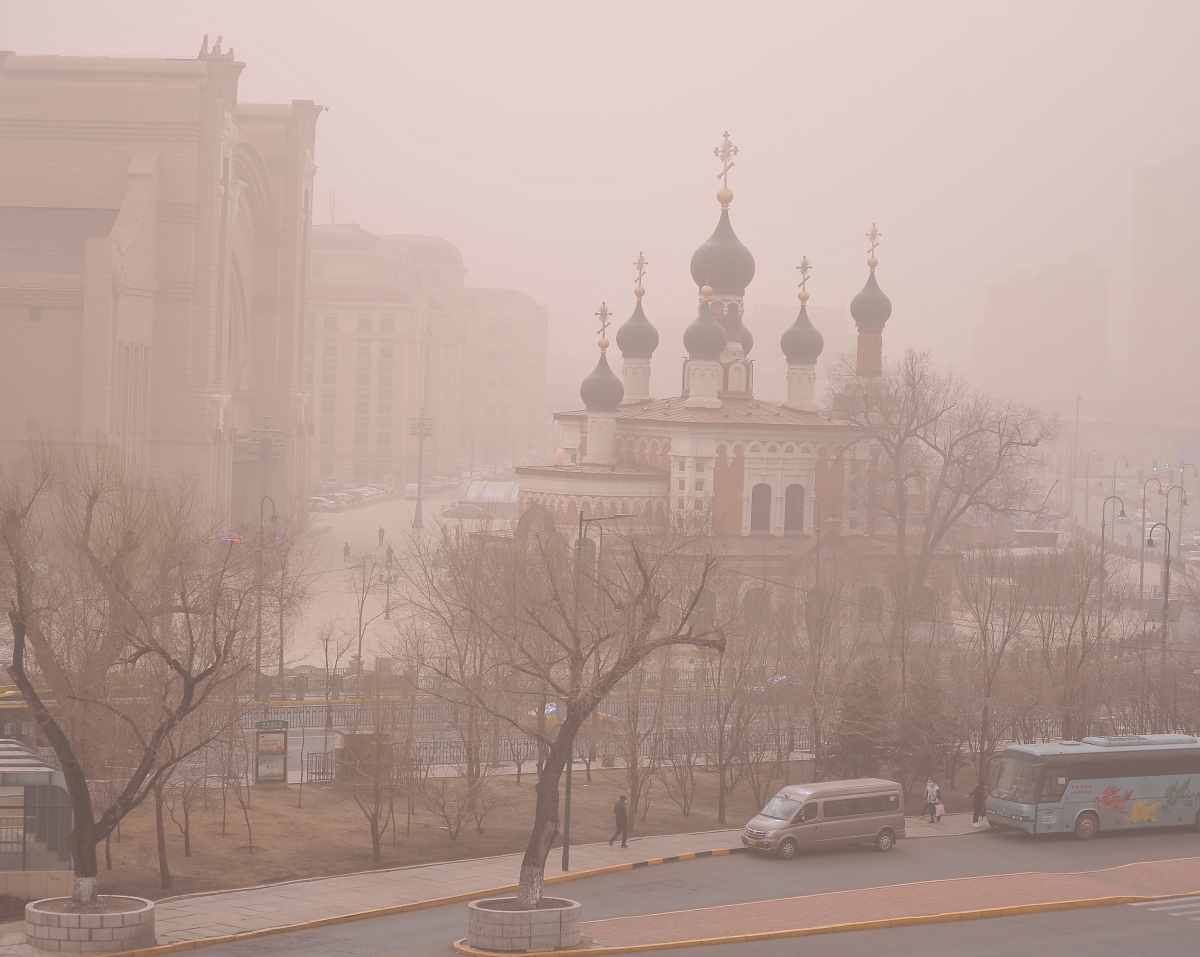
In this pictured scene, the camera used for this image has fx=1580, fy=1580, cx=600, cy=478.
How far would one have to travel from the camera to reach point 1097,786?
32.9 meters

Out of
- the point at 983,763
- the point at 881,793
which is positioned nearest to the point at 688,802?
the point at 881,793

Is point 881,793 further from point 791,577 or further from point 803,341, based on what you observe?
point 803,341

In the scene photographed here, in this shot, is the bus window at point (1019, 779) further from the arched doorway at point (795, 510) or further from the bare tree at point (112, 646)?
the arched doorway at point (795, 510)

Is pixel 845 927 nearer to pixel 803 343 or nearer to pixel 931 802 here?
pixel 931 802

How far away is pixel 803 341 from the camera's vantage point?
2768 inches

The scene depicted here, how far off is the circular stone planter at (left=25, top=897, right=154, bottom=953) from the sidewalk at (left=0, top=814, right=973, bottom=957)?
310 millimetres

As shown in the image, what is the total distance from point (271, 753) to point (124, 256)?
134 feet

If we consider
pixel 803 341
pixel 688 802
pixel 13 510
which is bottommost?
pixel 688 802

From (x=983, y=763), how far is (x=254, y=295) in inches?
2394

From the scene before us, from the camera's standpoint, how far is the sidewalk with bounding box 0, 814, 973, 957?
2335 cm

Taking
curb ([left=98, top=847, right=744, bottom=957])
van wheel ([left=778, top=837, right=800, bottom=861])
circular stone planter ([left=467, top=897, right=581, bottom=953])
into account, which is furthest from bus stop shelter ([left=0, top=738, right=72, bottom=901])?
van wheel ([left=778, top=837, right=800, bottom=861])

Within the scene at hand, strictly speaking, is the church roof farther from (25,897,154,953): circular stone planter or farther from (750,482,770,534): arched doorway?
(25,897,154,953): circular stone planter

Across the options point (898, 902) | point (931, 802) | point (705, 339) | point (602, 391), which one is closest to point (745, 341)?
point (705, 339)

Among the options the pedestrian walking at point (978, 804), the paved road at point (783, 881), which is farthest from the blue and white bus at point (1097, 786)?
the pedestrian walking at point (978, 804)
